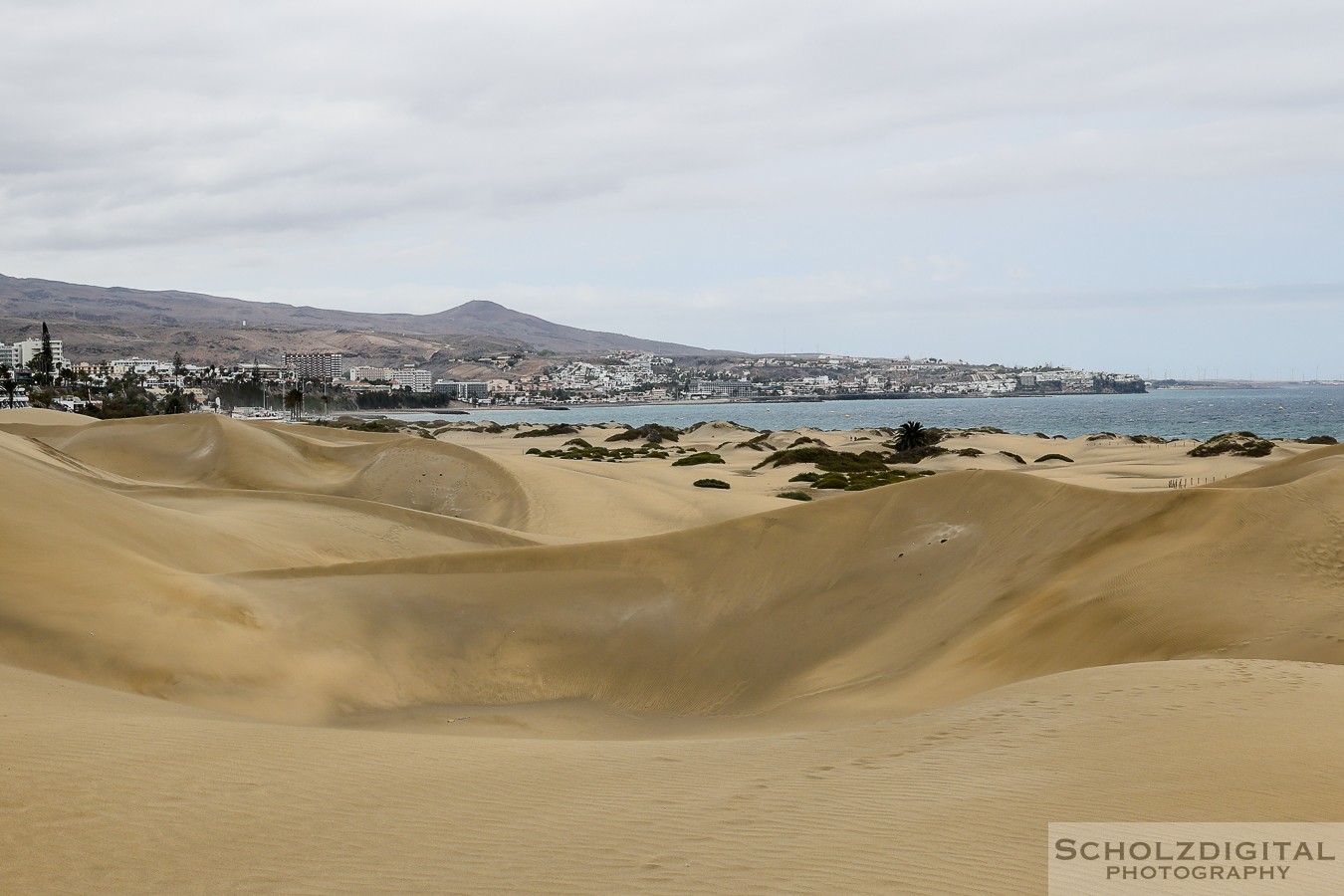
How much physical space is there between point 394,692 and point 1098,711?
7.99 metres

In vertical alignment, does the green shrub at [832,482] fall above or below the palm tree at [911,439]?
below

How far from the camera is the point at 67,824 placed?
535 cm

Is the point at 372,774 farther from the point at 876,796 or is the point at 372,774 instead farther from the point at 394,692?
the point at 394,692

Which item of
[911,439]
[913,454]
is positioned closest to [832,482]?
[913,454]

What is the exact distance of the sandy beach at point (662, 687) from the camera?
5316 mm

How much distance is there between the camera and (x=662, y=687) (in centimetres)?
1339

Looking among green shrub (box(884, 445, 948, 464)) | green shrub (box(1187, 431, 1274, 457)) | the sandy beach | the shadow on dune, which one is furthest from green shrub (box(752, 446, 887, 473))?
the shadow on dune

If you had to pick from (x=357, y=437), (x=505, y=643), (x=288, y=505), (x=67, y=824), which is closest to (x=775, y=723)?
(x=505, y=643)

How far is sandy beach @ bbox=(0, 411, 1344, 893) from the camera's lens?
5.32 metres

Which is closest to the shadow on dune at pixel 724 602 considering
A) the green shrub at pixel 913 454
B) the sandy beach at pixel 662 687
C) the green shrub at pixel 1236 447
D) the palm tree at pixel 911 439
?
the sandy beach at pixel 662 687

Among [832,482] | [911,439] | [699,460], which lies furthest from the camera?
[911,439]

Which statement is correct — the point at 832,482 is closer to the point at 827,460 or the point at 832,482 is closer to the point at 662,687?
the point at 827,460

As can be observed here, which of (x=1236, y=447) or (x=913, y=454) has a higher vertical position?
(x=1236, y=447)

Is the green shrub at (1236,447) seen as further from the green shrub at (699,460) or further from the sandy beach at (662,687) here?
the sandy beach at (662,687)
